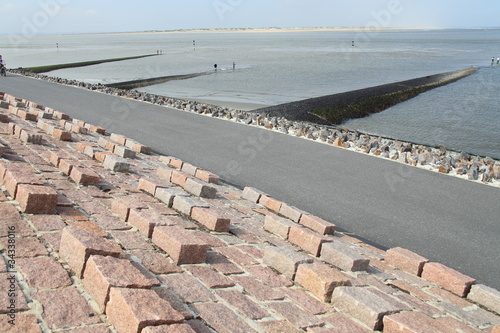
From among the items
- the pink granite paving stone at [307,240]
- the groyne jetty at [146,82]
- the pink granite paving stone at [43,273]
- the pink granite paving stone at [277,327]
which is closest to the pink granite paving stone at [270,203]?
the pink granite paving stone at [307,240]

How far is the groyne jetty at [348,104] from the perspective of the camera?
73.9 feet

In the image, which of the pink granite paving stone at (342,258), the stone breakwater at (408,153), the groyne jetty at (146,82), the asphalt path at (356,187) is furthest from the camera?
the groyne jetty at (146,82)

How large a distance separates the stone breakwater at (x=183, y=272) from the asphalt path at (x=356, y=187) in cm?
110

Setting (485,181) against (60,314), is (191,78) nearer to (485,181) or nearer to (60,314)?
(485,181)

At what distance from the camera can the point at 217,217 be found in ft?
14.1

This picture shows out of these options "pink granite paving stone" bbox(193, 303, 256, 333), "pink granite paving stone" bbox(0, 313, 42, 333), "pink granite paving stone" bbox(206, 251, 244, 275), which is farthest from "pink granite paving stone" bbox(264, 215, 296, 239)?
"pink granite paving stone" bbox(0, 313, 42, 333)

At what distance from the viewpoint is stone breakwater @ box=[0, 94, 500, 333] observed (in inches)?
92.9

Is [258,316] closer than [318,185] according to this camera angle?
Yes

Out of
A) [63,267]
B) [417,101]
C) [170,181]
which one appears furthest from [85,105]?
Result: [417,101]

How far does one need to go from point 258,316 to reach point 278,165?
6.20 meters

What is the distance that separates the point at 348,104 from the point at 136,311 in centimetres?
2593

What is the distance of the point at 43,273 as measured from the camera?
8.65 ft

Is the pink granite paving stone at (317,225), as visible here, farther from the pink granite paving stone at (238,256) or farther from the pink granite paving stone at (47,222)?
the pink granite paving stone at (47,222)

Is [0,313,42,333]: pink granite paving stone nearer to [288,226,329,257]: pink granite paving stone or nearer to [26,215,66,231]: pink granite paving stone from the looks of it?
[26,215,66,231]: pink granite paving stone
